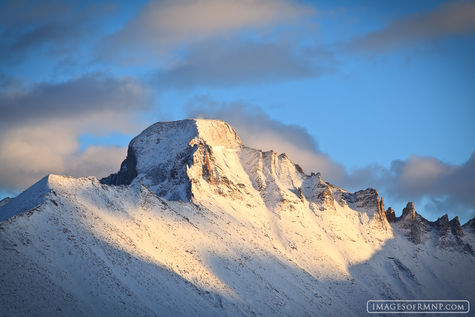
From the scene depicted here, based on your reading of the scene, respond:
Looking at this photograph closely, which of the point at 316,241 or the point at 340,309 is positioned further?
the point at 316,241

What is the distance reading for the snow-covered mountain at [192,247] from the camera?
111 meters

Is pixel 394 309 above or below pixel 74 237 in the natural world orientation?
above

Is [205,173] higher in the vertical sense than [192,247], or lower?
higher

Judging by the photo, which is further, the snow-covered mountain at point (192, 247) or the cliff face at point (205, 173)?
the cliff face at point (205, 173)

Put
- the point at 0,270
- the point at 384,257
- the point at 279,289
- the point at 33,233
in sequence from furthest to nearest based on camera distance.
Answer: the point at 384,257 < the point at 279,289 < the point at 33,233 < the point at 0,270

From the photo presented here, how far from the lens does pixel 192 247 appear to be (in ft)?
472

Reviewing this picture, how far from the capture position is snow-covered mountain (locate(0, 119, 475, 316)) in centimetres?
11075

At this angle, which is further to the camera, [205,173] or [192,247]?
[205,173]

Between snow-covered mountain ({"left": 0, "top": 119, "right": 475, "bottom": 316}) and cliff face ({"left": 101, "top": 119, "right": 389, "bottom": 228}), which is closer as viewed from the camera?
snow-covered mountain ({"left": 0, "top": 119, "right": 475, "bottom": 316})

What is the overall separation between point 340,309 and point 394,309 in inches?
949

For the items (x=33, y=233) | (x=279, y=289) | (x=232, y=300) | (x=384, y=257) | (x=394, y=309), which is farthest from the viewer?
(x=384, y=257)

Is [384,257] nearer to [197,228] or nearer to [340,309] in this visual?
[340,309]

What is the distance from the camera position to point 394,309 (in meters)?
171

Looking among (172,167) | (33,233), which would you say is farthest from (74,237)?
(172,167)
